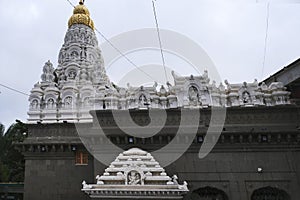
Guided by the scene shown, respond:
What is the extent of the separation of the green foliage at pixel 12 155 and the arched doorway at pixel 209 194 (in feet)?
57.2

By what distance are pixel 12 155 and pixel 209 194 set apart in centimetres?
1995

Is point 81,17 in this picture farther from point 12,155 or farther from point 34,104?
point 12,155

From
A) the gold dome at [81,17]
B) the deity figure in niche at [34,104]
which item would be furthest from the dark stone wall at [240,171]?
the gold dome at [81,17]

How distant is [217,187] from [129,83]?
6250 millimetres

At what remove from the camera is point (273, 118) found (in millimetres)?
12758

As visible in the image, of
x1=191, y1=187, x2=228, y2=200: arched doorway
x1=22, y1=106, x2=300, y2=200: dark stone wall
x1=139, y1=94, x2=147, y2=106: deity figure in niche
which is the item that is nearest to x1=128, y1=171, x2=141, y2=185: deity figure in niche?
x1=22, y1=106, x2=300, y2=200: dark stone wall

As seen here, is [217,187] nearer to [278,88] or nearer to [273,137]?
[273,137]

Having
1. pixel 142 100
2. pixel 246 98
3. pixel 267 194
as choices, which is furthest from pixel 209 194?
pixel 142 100

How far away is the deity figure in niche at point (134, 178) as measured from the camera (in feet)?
35.6

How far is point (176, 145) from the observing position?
12500 millimetres

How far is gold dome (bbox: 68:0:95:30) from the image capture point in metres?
23.4

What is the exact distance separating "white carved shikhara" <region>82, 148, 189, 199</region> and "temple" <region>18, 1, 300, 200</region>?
4 cm

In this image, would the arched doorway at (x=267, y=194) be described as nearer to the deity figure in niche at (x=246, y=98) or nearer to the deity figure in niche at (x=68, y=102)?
the deity figure in niche at (x=246, y=98)

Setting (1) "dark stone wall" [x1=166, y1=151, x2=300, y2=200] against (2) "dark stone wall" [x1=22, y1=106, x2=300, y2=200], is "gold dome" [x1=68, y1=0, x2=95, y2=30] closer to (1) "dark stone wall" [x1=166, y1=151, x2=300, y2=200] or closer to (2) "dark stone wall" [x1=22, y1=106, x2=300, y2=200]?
(2) "dark stone wall" [x1=22, y1=106, x2=300, y2=200]
